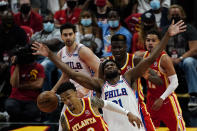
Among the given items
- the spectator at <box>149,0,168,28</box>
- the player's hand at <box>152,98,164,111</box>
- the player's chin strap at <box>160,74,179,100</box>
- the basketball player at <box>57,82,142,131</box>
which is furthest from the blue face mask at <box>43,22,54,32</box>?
the basketball player at <box>57,82,142,131</box>

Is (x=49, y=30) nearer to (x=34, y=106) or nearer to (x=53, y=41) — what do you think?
(x=53, y=41)

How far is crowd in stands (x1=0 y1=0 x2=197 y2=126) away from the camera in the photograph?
776 centimetres

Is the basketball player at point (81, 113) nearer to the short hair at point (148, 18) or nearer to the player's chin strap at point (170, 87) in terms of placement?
the player's chin strap at point (170, 87)

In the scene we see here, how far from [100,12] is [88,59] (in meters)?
3.30

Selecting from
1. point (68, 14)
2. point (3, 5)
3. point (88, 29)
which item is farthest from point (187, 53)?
point (3, 5)

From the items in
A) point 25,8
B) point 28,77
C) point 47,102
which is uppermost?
point 25,8

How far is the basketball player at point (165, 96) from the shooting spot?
18.7 feet

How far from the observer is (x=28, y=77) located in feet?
25.7

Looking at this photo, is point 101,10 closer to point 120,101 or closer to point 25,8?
point 25,8

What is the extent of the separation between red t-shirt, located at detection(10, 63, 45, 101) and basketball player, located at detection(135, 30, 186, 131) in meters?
2.59

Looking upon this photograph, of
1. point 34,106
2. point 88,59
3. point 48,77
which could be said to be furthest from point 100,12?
point 88,59

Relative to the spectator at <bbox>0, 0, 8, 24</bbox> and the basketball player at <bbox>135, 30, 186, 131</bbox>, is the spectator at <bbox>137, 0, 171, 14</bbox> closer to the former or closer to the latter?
the spectator at <bbox>0, 0, 8, 24</bbox>

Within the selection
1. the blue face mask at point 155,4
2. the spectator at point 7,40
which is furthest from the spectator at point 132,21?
the spectator at point 7,40

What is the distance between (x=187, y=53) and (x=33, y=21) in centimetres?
370
